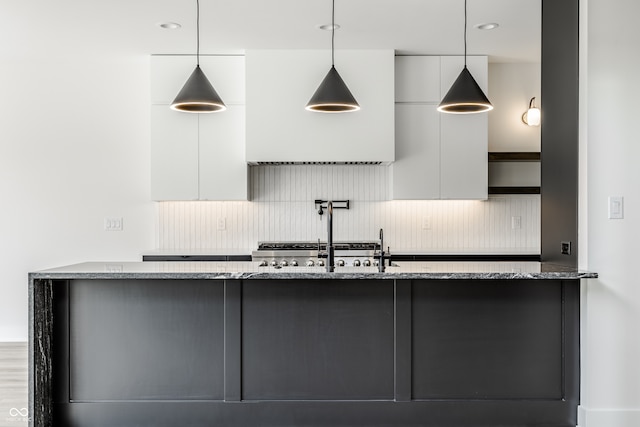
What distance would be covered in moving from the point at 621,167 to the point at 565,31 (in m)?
0.84

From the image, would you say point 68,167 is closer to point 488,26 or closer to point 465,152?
point 465,152

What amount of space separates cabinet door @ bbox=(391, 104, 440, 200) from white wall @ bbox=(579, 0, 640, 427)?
2032 mm

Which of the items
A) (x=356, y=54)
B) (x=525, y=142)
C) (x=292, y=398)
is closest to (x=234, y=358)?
(x=292, y=398)

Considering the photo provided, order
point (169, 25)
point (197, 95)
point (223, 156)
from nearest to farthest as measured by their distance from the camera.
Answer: point (197, 95) → point (169, 25) → point (223, 156)

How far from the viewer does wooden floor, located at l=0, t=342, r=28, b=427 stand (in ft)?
10.6

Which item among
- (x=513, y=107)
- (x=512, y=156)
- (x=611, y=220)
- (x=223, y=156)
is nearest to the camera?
(x=611, y=220)

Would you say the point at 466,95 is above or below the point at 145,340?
above

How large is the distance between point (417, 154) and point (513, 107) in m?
1.10

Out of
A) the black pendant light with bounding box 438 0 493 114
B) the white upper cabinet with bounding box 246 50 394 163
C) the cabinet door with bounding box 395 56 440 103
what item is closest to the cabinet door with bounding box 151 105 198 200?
the white upper cabinet with bounding box 246 50 394 163

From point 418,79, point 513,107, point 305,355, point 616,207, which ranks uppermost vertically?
point 418,79

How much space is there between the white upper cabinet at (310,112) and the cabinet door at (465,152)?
0.53 m

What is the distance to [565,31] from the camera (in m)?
3.20

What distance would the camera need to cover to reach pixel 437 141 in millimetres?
4992

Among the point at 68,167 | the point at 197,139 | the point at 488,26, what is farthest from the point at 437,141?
the point at 68,167
